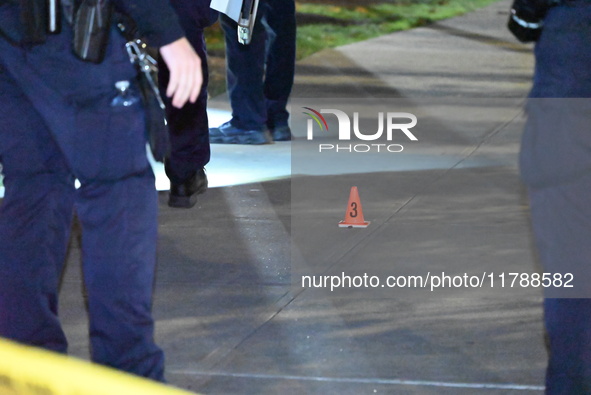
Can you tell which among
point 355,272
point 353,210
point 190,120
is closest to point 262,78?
point 190,120

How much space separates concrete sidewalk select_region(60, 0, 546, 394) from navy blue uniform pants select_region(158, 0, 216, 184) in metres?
0.29

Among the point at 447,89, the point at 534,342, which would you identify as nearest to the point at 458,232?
the point at 534,342

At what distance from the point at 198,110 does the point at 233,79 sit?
6.51 ft

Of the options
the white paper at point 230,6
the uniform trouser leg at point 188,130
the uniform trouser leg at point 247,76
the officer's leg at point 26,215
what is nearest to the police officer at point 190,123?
the uniform trouser leg at point 188,130

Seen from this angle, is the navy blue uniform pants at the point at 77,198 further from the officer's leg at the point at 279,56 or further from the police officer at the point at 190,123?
the officer's leg at the point at 279,56

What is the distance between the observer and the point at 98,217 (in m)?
3.14

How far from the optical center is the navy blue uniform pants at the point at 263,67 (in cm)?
727

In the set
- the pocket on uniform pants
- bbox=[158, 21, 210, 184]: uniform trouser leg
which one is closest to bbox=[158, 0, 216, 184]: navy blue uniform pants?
bbox=[158, 21, 210, 184]: uniform trouser leg

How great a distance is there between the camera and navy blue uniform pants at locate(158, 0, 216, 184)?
516 cm

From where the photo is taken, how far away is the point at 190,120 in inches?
213

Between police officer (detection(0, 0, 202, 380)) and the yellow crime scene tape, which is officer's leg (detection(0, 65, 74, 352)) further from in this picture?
the yellow crime scene tape

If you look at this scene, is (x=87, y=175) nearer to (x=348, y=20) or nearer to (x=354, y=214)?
(x=354, y=214)

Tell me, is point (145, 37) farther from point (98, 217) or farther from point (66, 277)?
point (66, 277)

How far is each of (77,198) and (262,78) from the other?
4296mm
